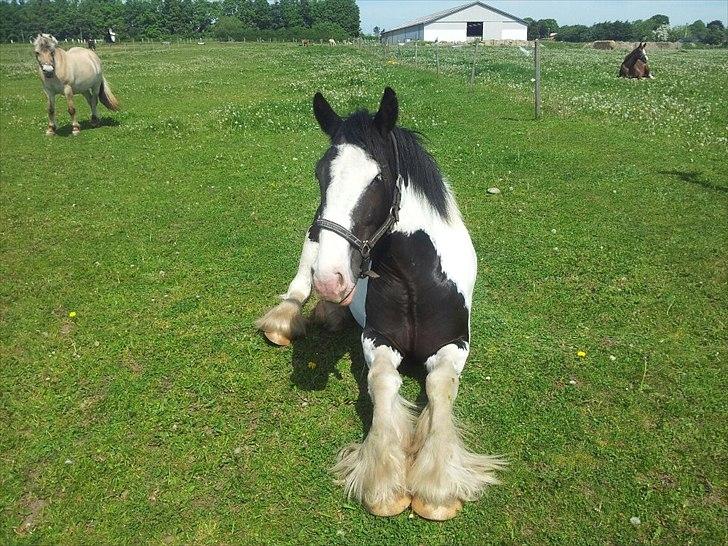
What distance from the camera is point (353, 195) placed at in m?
3.27

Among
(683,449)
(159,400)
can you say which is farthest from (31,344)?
(683,449)

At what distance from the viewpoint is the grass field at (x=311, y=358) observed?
12.0 feet

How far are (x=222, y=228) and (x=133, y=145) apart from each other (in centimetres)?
809

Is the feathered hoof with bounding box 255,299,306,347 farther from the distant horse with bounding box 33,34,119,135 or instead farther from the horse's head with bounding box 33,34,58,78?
the horse's head with bounding box 33,34,58,78

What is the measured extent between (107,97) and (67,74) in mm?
2123

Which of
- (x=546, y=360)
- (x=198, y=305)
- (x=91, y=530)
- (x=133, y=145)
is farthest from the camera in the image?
(x=133, y=145)

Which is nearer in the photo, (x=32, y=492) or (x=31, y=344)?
(x=32, y=492)

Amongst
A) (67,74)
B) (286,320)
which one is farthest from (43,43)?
(286,320)

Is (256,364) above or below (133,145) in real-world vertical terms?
below

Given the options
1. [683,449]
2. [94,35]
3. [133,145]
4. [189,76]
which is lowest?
[683,449]

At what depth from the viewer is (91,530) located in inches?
141

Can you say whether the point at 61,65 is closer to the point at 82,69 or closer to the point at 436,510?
the point at 82,69

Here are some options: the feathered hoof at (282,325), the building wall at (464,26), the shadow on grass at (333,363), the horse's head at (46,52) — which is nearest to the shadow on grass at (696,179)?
the shadow on grass at (333,363)

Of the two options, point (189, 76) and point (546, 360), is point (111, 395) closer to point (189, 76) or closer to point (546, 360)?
point (546, 360)
